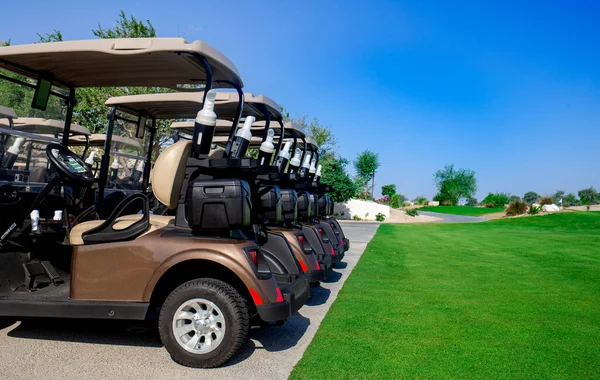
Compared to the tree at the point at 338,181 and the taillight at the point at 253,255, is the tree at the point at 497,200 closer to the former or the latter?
the tree at the point at 338,181

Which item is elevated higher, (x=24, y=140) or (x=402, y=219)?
(x=24, y=140)

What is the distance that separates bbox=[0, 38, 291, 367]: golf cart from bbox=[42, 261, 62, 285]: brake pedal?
89 mm

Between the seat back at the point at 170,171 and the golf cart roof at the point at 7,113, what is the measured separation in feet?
9.65

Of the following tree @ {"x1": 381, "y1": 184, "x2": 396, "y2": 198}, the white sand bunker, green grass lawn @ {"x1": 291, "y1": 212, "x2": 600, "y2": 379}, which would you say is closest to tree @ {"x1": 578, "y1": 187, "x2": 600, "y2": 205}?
tree @ {"x1": 381, "y1": 184, "x2": 396, "y2": 198}

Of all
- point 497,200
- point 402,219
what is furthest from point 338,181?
point 497,200

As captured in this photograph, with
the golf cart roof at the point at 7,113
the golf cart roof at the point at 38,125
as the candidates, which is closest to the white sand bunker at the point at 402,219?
the golf cart roof at the point at 38,125

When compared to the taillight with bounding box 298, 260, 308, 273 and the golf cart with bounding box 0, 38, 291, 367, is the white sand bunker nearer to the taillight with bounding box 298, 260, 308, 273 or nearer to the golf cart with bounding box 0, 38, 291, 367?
the taillight with bounding box 298, 260, 308, 273

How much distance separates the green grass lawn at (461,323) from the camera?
11.0ft

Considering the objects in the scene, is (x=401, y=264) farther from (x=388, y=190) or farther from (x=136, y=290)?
(x=388, y=190)

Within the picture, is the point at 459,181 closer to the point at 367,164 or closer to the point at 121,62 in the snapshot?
the point at 367,164

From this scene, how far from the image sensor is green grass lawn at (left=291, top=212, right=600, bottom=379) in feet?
11.0

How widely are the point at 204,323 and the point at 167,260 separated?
0.49m

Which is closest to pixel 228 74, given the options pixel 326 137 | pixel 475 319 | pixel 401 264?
pixel 475 319

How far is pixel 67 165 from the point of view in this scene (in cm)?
384
